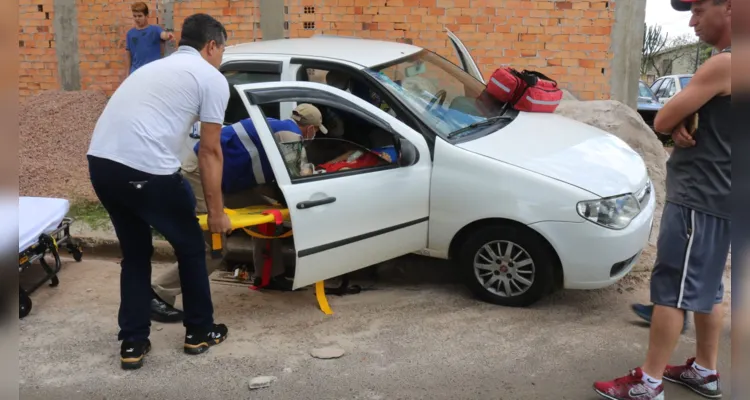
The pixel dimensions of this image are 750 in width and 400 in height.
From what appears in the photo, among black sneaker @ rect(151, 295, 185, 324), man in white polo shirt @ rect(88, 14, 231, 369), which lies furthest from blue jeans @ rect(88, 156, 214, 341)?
black sneaker @ rect(151, 295, 185, 324)

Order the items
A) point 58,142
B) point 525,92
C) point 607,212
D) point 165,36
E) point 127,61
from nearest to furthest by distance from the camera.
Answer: point 607,212 → point 525,92 → point 58,142 → point 165,36 → point 127,61

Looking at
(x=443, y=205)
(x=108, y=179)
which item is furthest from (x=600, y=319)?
(x=108, y=179)

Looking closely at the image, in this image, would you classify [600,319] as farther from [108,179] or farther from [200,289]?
[108,179]

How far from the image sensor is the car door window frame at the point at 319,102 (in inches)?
151

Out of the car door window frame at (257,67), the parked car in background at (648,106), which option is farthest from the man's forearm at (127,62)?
the parked car in background at (648,106)

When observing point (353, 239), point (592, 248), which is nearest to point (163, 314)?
point (353, 239)

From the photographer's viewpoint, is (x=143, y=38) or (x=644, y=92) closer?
(x=143, y=38)

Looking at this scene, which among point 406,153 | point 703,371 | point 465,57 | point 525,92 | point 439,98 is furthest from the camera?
point 465,57

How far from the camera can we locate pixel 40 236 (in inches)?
173

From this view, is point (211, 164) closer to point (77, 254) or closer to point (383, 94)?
point (383, 94)

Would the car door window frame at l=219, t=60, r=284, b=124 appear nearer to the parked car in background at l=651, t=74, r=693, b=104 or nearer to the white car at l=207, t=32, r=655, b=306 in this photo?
the white car at l=207, t=32, r=655, b=306

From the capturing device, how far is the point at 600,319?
4.04 meters

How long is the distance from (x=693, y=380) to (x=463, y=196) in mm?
1657

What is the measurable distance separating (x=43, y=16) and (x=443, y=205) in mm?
6881
